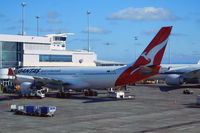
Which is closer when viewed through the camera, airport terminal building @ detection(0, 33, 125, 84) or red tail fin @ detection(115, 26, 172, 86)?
red tail fin @ detection(115, 26, 172, 86)

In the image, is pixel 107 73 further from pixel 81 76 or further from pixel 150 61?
pixel 150 61

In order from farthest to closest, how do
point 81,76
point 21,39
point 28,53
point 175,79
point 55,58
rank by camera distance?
point 55,58 < point 28,53 < point 21,39 < point 175,79 < point 81,76

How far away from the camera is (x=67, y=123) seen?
78.6 feet

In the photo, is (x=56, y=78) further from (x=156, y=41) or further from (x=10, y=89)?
(x=156, y=41)

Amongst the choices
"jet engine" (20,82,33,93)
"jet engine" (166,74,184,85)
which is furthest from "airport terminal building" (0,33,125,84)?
"jet engine" (166,74,184,85)

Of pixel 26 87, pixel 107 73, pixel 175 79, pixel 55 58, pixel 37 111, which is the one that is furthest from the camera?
pixel 55 58

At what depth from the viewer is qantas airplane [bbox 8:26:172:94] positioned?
39906mm

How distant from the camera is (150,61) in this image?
40531 millimetres

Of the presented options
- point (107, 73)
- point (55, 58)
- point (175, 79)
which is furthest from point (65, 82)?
point (175, 79)

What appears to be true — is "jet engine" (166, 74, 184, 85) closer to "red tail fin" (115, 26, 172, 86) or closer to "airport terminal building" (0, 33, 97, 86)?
"airport terminal building" (0, 33, 97, 86)

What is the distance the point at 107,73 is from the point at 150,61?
21.7ft

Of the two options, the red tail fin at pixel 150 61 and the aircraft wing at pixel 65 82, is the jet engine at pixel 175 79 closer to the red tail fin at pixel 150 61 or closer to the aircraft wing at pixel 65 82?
the aircraft wing at pixel 65 82

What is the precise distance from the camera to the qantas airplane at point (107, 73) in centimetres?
3991

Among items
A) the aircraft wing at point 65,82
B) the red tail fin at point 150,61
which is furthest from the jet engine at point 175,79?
the red tail fin at point 150,61
